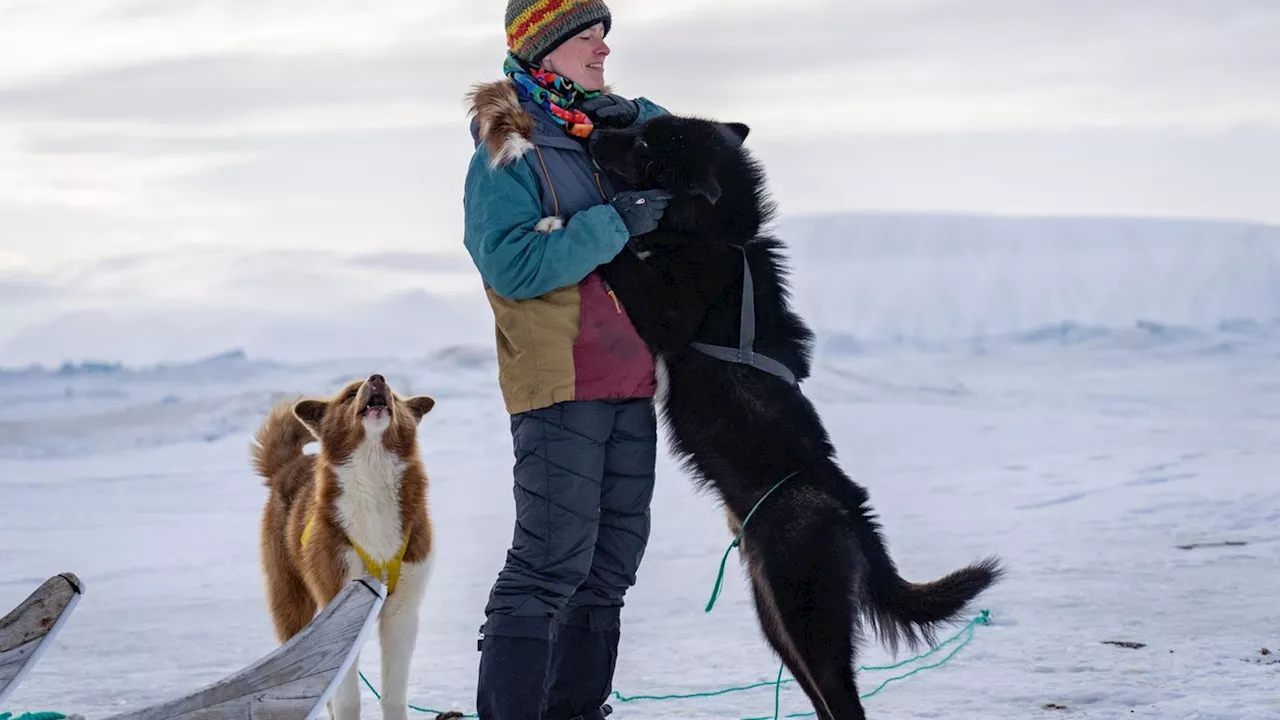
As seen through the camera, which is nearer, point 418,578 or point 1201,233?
point 418,578

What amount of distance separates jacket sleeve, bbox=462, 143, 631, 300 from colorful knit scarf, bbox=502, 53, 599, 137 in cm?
18

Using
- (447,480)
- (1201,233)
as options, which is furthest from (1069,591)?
(1201,233)

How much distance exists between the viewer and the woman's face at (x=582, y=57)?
2504mm

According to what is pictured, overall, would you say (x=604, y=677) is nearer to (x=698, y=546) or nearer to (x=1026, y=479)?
(x=698, y=546)

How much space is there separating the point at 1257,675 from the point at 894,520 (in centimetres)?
304

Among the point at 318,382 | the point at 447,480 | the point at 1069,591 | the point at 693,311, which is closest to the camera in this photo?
the point at 693,311

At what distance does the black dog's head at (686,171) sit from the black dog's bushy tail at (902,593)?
2.24 ft

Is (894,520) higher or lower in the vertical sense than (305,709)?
lower

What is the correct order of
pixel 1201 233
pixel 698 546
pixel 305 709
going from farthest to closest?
pixel 1201 233, pixel 698 546, pixel 305 709

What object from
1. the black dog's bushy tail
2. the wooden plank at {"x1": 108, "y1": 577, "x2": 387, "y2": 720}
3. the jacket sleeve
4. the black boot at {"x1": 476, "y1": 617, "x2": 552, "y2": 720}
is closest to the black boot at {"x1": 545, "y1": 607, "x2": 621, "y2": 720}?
the black boot at {"x1": 476, "y1": 617, "x2": 552, "y2": 720}

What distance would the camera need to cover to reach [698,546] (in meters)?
5.78

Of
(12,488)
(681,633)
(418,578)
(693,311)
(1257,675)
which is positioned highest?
A: (693,311)

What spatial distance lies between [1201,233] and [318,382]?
27.9 feet

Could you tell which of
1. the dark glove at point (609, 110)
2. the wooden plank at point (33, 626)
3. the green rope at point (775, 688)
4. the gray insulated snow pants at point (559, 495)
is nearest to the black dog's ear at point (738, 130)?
the dark glove at point (609, 110)
